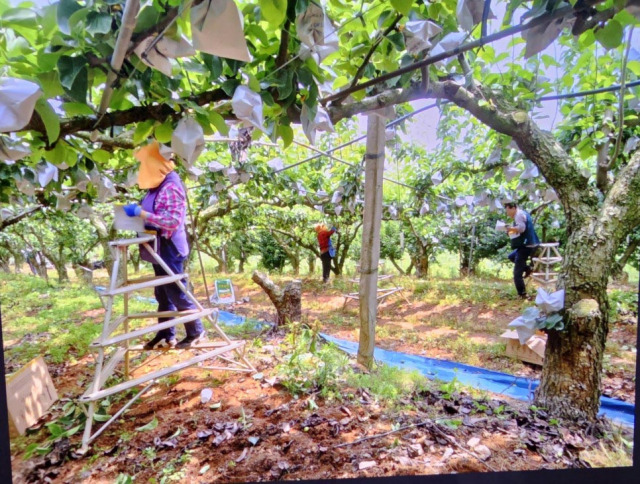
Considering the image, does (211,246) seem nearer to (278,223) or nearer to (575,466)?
(278,223)

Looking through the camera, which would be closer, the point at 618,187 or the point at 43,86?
the point at 43,86

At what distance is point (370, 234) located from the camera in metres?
1.47

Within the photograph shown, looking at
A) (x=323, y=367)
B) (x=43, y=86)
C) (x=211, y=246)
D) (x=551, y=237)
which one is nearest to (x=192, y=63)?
(x=43, y=86)

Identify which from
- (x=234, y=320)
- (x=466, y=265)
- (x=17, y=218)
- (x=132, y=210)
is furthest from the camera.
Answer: (x=234, y=320)

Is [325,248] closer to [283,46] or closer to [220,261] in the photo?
[220,261]

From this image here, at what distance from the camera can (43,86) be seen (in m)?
0.58

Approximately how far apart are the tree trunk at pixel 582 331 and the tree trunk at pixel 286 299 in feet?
3.92

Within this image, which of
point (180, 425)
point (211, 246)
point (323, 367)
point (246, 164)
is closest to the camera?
point (180, 425)

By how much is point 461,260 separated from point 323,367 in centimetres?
98

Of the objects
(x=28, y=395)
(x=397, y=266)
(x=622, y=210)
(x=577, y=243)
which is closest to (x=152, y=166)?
(x=28, y=395)

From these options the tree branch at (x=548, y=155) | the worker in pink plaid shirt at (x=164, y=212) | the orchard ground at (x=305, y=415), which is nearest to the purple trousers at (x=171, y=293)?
the worker in pink plaid shirt at (x=164, y=212)

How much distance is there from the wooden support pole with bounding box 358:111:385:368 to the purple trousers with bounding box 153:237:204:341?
775 millimetres

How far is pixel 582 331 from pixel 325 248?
1259mm

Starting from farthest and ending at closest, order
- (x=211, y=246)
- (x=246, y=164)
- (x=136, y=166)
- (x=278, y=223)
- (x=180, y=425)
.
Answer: (x=278, y=223) → (x=246, y=164) → (x=211, y=246) → (x=136, y=166) → (x=180, y=425)
